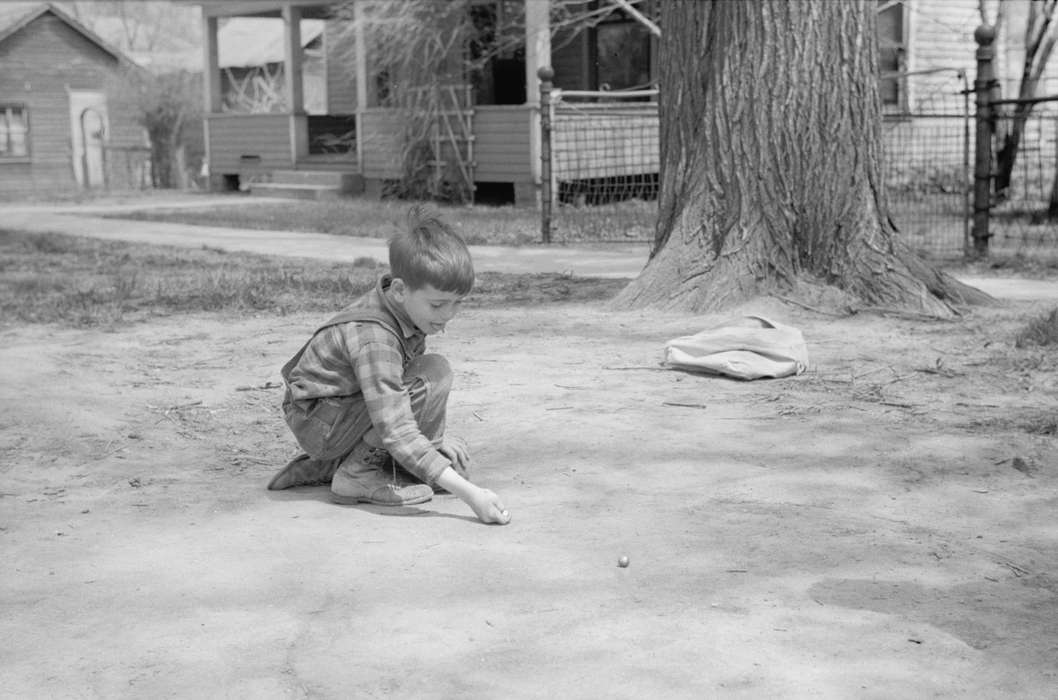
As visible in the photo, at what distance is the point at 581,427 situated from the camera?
490 cm

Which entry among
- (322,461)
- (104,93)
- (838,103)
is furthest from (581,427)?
(104,93)

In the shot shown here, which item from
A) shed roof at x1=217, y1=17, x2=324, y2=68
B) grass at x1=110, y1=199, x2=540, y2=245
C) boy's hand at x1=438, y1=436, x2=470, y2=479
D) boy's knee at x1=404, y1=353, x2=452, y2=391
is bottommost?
boy's hand at x1=438, y1=436, x2=470, y2=479

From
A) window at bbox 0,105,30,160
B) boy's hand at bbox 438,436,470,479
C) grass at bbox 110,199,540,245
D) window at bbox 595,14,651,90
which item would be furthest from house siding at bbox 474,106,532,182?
window at bbox 0,105,30,160

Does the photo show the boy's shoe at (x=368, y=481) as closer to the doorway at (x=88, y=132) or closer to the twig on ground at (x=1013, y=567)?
the twig on ground at (x=1013, y=567)

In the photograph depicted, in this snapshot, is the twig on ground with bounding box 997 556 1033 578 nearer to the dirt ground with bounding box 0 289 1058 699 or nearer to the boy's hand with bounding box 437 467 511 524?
the dirt ground with bounding box 0 289 1058 699

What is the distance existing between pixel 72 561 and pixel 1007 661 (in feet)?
7.25

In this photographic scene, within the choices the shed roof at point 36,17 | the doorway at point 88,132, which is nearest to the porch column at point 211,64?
the doorway at point 88,132

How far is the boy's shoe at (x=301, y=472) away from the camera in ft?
13.8

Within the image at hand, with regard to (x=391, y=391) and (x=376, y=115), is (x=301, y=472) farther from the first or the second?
(x=376, y=115)

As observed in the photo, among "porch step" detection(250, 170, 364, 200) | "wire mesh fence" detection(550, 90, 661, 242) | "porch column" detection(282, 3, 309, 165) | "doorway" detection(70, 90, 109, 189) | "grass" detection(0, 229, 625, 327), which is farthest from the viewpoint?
"doorway" detection(70, 90, 109, 189)

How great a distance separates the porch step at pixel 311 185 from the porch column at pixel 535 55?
4076mm

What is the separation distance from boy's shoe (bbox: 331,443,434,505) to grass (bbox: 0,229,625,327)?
4.13 m

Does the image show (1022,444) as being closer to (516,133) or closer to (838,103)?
(838,103)

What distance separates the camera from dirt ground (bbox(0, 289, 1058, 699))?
2.71m
